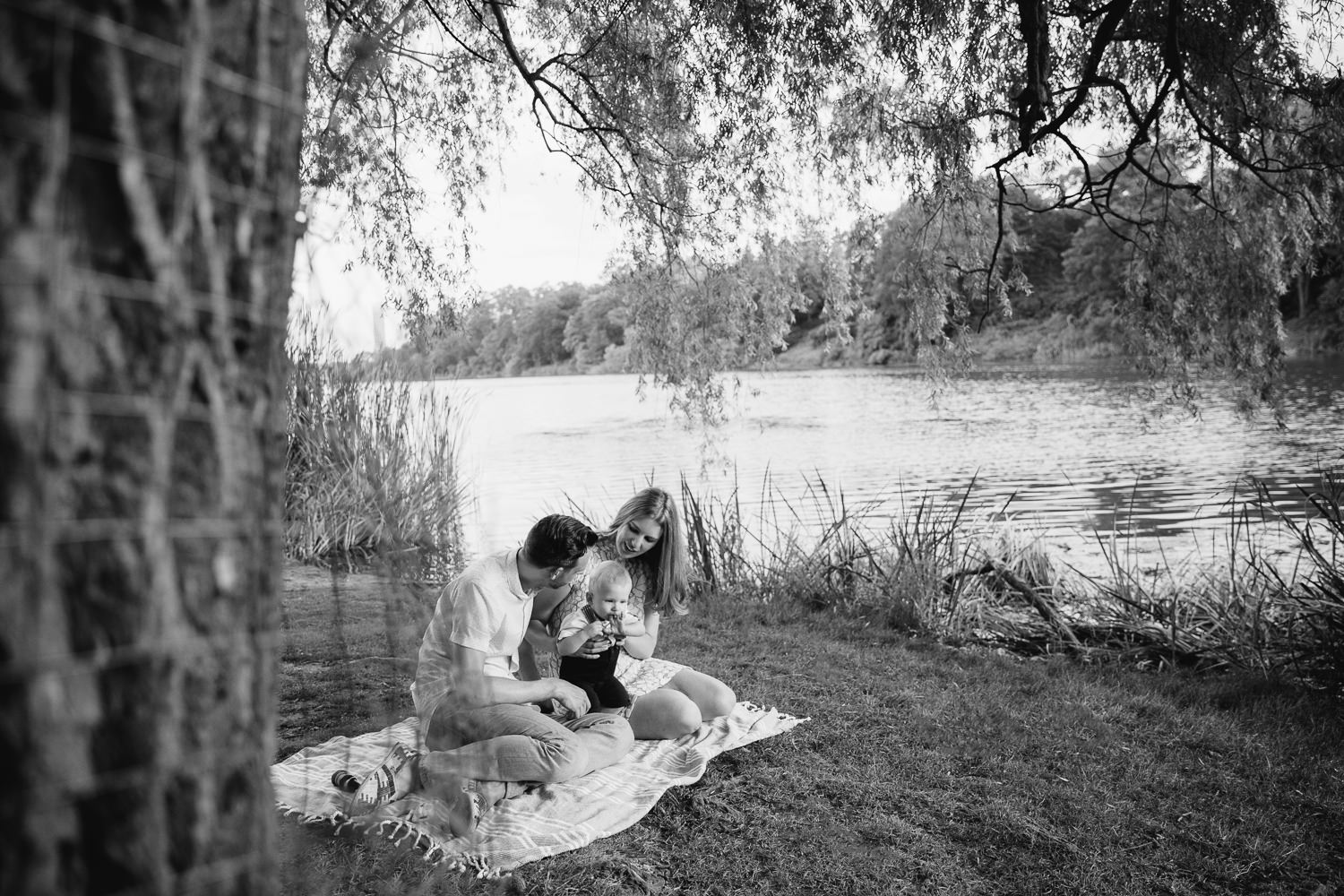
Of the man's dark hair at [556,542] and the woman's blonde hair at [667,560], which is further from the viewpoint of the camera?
the woman's blonde hair at [667,560]

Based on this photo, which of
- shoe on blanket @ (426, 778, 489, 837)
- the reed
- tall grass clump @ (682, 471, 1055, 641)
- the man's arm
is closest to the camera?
shoe on blanket @ (426, 778, 489, 837)

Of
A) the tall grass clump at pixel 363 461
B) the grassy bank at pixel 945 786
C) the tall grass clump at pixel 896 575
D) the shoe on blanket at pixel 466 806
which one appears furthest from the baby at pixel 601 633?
the tall grass clump at pixel 363 461

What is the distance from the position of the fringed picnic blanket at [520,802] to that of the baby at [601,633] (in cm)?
24

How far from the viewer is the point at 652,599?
158 inches

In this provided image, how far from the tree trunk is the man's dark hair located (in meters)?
2.05

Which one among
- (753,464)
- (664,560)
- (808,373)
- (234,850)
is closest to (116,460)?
(234,850)

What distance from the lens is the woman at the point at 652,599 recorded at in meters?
3.68

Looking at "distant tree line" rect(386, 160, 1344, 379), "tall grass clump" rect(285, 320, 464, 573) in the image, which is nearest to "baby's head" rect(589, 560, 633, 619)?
"distant tree line" rect(386, 160, 1344, 379)

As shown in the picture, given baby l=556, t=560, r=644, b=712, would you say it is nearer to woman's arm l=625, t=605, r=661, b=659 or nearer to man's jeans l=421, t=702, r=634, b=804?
woman's arm l=625, t=605, r=661, b=659

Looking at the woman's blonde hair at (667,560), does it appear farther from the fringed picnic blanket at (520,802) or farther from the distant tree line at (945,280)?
the distant tree line at (945,280)

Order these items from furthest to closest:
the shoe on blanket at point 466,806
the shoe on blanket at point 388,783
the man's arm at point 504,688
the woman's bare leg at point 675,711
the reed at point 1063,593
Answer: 1. the reed at point 1063,593
2. the woman's bare leg at point 675,711
3. the shoe on blanket at point 388,783
4. the man's arm at point 504,688
5. the shoe on blanket at point 466,806

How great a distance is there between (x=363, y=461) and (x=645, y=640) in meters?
4.81

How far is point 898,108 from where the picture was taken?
5.39 metres

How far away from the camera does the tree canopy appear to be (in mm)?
4723
